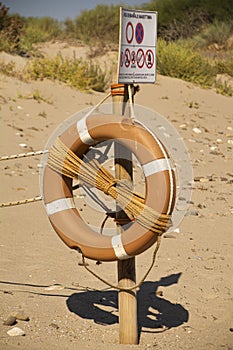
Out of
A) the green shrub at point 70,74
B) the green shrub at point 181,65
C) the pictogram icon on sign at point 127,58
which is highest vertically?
the green shrub at point 181,65

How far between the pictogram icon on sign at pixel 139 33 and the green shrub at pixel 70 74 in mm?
8279

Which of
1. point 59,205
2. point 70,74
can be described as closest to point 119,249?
point 59,205

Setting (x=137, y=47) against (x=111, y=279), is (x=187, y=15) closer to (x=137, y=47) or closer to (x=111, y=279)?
(x=111, y=279)

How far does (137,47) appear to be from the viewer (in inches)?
143

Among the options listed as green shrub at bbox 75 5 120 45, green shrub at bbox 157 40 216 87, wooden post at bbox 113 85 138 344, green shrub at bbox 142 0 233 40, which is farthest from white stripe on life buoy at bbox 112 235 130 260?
green shrub at bbox 142 0 233 40

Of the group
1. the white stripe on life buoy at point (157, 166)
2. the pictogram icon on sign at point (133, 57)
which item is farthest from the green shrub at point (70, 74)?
the white stripe on life buoy at point (157, 166)

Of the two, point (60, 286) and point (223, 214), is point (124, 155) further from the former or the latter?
point (223, 214)

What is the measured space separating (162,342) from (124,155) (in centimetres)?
114

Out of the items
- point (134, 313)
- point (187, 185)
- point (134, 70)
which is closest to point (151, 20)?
point (134, 70)

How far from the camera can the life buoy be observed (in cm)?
349

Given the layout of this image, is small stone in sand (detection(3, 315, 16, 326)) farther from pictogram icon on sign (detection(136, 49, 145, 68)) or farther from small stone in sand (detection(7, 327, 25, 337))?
pictogram icon on sign (detection(136, 49, 145, 68))

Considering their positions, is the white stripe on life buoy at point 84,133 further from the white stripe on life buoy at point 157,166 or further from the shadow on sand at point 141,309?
the shadow on sand at point 141,309

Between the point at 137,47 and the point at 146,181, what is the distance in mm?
741

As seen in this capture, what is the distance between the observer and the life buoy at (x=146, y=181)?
3490 mm
